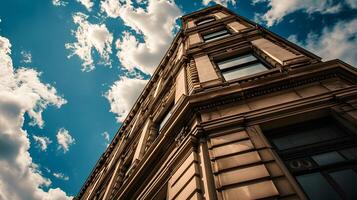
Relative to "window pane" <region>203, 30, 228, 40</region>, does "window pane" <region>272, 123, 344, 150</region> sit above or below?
below

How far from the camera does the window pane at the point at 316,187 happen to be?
452 cm

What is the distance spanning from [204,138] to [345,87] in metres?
4.17

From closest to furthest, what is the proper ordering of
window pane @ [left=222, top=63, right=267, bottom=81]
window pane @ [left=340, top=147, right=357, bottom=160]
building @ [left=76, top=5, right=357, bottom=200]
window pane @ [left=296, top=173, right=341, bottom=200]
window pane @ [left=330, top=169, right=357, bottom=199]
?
window pane @ [left=330, top=169, right=357, bottom=199], window pane @ [left=296, top=173, right=341, bottom=200], building @ [left=76, top=5, right=357, bottom=200], window pane @ [left=340, top=147, right=357, bottom=160], window pane @ [left=222, top=63, right=267, bottom=81]

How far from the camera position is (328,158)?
5.31 m

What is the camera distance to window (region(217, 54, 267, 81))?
10023mm

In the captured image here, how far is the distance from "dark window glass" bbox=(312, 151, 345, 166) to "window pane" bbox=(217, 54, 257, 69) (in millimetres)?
6352

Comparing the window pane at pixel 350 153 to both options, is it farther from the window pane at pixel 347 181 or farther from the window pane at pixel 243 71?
the window pane at pixel 243 71

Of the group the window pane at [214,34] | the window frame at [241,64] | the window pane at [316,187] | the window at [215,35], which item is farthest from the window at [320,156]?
the window pane at [214,34]

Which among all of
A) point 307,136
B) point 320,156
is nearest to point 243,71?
point 307,136

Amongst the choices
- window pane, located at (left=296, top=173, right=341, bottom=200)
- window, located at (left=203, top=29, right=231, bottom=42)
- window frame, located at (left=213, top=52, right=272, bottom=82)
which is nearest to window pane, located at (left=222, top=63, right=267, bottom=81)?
window frame, located at (left=213, top=52, right=272, bottom=82)

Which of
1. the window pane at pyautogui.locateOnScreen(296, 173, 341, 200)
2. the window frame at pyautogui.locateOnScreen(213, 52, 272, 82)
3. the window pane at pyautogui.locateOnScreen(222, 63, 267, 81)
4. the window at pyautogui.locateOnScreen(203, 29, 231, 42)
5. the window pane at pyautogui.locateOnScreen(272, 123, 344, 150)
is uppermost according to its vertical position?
the window at pyautogui.locateOnScreen(203, 29, 231, 42)

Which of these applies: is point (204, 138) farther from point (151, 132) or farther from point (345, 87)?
point (151, 132)

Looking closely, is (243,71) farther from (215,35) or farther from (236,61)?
(215,35)

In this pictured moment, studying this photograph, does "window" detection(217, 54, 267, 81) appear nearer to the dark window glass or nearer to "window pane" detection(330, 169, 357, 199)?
the dark window glass
